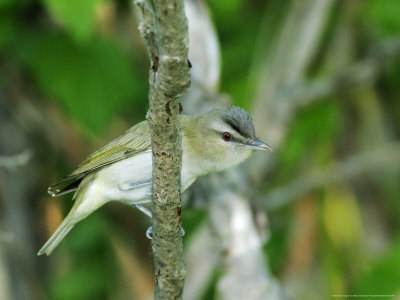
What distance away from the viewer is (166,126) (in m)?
2.03

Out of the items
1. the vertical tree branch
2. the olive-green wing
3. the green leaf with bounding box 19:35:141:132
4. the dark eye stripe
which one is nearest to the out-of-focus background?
the green leaf with bounding box 19:35:141:132

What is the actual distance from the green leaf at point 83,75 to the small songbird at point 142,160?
0.74 m

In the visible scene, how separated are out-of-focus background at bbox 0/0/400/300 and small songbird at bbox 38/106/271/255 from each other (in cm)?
79

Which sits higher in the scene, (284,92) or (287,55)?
(287,55)

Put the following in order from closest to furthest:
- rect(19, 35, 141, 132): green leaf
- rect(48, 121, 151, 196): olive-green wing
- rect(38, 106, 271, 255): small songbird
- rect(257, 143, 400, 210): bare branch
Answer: rect(38, 106, 271, 255): small songbird
rect(48, 121, 151, 196): olive-green wing
rect(19, 35, 141, 132): green leaf
rect(257, 143, 400, 210): bare branch

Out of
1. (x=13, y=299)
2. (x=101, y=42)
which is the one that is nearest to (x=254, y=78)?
(x=101, y=42)

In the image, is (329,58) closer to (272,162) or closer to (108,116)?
(272,162)

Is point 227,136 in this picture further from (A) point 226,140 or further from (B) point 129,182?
(B) point 129,182

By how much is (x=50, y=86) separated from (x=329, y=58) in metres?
2.91

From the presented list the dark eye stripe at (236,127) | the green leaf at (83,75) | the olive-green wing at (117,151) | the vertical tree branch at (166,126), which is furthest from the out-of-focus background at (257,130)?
the vertical tree branch at (166,126)

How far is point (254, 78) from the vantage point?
209 inches

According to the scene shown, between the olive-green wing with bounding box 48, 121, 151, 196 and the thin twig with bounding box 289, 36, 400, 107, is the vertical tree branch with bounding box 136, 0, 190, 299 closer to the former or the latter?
the olive-green wing with bounding box 48, 121, 151, 196

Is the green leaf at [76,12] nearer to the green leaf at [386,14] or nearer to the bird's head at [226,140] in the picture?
the bird's head at [226,140]

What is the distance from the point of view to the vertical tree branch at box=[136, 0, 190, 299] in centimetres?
168
